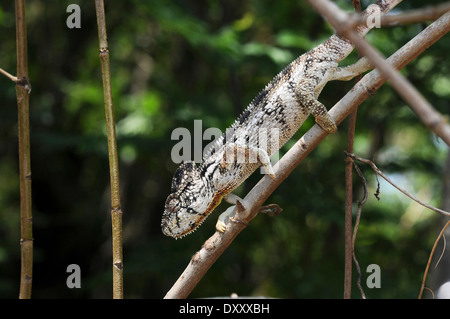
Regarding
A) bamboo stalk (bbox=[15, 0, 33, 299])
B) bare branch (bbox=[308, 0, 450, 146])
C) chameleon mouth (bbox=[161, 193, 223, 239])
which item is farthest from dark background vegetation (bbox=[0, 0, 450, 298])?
bare branch (bbox=[308, 0, 450, 146])

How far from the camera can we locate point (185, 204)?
205 centimetres

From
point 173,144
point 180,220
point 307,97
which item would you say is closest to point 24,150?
point 180,220

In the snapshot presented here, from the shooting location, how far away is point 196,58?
6105mm

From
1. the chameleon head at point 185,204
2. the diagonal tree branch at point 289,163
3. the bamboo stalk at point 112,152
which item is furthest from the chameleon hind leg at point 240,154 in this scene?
the bamboo stalk at point 112,152

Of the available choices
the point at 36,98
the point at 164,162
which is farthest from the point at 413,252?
the point at 36,98

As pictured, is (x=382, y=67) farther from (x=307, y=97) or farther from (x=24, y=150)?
(x=307, y=97)

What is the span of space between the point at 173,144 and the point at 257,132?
1978 mm

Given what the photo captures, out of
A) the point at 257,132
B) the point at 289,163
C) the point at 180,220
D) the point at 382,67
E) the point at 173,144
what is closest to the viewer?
the point at 382,67

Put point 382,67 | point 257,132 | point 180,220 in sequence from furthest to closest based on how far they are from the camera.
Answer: point 257,132
point 180,220
point 382,67

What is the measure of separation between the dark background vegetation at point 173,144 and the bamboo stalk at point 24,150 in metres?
2.39

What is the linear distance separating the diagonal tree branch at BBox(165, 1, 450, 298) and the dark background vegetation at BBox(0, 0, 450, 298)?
215cm

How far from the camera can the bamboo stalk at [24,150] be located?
47.9 inches

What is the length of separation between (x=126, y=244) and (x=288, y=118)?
387 cm

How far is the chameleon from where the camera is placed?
2.01 meters
